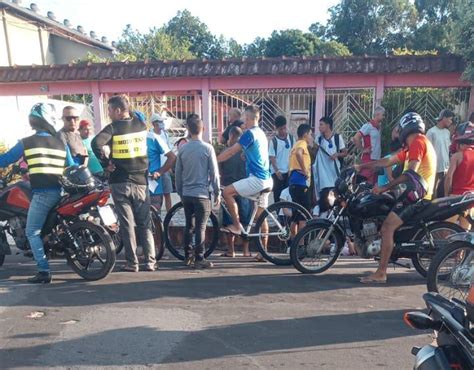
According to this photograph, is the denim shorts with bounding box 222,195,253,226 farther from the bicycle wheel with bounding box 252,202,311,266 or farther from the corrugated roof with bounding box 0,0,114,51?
the corrugated roof with bounding box 0,0,114,51

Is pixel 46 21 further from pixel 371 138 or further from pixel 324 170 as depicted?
pixel 324 170

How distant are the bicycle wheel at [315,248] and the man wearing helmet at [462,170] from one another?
1.38 m

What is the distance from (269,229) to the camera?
612 centimetres

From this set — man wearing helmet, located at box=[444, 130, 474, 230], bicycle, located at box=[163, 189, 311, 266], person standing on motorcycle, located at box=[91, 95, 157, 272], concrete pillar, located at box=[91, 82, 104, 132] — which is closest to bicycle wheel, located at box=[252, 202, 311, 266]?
bicycle, located at box=[163, 189, 311, 266]

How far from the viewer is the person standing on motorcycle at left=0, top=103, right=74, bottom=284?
5.01 metres

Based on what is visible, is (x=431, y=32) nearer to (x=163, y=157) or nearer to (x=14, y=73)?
(x=14, y=73)

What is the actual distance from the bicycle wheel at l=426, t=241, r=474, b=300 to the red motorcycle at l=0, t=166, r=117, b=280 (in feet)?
11.0

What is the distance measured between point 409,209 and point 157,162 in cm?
347

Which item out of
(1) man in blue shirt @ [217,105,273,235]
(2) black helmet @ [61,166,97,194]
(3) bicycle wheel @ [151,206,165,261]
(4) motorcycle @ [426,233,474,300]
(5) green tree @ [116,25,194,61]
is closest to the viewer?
(4) motorcycle @ [426,233,474,300]

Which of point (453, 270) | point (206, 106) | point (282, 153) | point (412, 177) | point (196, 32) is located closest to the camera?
point (453, 270)

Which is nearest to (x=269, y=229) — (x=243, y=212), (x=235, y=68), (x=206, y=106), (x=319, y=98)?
(x=243, y=212)

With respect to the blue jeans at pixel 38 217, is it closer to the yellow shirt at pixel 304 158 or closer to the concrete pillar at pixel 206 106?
the yellow shirt at pixel 304 158

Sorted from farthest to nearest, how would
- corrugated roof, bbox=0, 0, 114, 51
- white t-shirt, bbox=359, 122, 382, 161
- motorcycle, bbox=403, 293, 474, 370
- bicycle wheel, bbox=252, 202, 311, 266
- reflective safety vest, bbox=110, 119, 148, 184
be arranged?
corrugated roof, bbox=0, 0, 114, 51 → white t-shirt, bbox=359, 122, 382, 161 → bicycle wheel, bbox=252, 202, 311, 266 → reflective safety vest, bbox=110, 119, 148, 184 → motorcycle, bbox=403, 293, 474, 370

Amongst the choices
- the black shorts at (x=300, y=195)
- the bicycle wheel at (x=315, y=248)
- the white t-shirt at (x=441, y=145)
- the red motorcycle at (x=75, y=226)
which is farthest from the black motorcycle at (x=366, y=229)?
the white t-shirt at (x=441, y=145)
